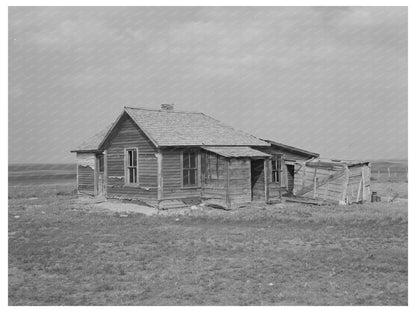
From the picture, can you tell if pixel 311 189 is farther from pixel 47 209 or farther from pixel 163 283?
pixel 163 283

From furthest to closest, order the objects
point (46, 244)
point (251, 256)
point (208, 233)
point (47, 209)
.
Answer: point (47, 209), point (208, 233), point (46, 244), point (251, 256)

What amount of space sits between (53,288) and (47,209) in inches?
597

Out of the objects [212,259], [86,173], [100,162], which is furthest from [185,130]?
[212,259]

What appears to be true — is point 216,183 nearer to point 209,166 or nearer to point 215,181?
point 215,181

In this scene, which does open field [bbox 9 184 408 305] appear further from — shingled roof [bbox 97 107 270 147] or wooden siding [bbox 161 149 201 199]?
shingled roof [bbox 97 107 270 147]

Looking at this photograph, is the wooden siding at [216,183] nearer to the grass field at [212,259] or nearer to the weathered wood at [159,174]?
→ the weathered wood at [159,174]

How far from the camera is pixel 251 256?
1247 centimetres

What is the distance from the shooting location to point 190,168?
80.8 ft

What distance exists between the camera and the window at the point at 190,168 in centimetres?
2452

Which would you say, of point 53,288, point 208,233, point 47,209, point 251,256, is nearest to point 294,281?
point 251,256

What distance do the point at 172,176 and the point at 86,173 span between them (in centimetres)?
983

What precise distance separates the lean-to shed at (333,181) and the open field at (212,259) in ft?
13.0

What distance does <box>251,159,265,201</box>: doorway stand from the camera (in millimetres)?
26062

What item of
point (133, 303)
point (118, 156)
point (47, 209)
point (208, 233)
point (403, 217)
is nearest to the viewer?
point (133, 303)
